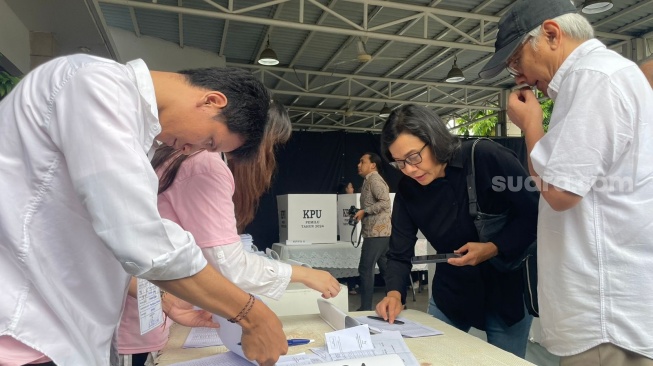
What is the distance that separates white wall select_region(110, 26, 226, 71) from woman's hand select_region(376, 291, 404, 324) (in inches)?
211

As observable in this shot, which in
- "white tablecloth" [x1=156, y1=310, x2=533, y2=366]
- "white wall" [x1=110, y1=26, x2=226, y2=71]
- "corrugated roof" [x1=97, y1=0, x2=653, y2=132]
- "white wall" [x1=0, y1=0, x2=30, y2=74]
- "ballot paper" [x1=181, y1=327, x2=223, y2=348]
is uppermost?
"corrugated roof" [x1=97, y1=0, x2=653, y2=132]

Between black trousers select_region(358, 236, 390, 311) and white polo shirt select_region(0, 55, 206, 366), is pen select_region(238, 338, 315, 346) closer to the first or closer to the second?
white polo shirt select_region(0, 55, 206, 366)

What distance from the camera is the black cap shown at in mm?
997

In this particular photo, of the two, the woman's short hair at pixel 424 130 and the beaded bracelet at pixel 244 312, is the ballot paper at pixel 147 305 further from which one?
the woman's short hair at pixel 424 130

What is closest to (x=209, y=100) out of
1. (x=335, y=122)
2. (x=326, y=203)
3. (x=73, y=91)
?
(x=73, y=91)

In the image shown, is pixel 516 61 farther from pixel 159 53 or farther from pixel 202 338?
pixel 159 53

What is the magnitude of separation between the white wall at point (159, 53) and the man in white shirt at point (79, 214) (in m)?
5.73

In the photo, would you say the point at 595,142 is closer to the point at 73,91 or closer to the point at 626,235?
A: the point at 626,235

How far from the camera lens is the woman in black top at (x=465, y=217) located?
135 centimetres

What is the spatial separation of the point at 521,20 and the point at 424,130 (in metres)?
0.46

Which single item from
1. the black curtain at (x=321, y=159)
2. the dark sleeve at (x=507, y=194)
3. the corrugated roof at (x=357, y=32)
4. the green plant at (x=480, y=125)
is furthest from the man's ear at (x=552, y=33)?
the green plant at (x=480, y=125)

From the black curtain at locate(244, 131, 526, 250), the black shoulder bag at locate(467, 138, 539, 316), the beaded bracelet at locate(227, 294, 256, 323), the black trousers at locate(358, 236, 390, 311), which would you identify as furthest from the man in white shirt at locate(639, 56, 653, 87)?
the black curtain at locate(244, 131, 526, 250)

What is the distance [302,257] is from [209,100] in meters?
3.94

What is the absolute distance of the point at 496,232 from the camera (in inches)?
53.8
